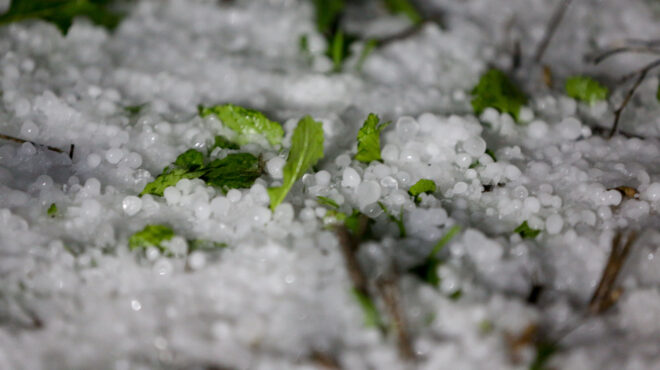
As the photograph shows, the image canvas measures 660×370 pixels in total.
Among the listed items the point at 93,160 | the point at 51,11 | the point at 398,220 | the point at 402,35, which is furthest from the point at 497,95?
the point at 51,11

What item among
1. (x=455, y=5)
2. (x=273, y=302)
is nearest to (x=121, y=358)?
(x=273, y=302)

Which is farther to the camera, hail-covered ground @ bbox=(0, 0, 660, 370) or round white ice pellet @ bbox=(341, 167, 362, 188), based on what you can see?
round white ice pellet @ bbox=(341, 167, 362, 188)

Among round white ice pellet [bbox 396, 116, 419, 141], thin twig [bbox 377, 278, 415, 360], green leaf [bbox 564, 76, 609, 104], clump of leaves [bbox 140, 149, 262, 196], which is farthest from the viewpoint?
green leaf [bbox 564, 76, 609, 104]

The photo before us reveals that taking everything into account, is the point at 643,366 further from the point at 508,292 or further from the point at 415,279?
the point at 415,279

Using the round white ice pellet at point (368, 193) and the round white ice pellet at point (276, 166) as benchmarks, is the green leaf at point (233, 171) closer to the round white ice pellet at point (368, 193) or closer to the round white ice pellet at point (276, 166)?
the round white ice pellet at point (276, 166)

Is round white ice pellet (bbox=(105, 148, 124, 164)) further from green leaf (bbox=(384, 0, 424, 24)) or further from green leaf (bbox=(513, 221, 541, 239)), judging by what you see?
green leaf (bbox=(384, 0, 424, 24))

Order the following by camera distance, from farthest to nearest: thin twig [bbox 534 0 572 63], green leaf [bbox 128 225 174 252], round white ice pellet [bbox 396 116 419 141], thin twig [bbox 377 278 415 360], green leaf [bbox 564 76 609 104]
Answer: thin twig [bbox 534 0 572 63], green leaf [bbox 564 76 609 104], round white ice pellet [bbox 396 116 419 141], green leaf [bbox 128 225 174 252], thin twig [bbox 377 278 415 360]

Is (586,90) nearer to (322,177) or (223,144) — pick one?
(322,177)

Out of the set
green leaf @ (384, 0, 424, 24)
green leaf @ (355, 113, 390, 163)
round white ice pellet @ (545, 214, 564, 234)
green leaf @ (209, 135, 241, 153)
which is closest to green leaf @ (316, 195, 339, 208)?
green leaf @ (355, 113, 390, 163)
